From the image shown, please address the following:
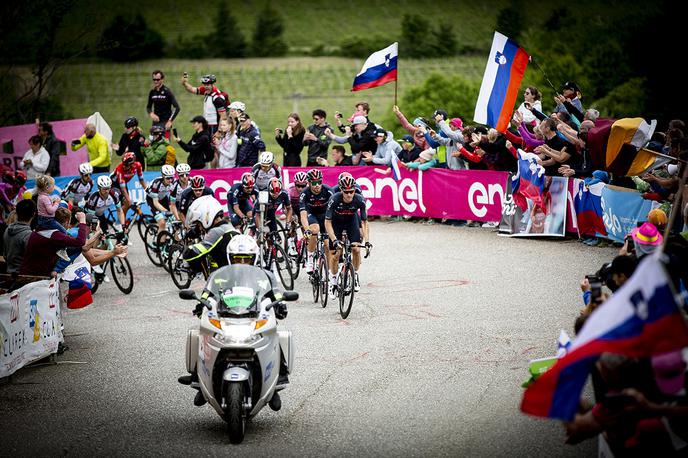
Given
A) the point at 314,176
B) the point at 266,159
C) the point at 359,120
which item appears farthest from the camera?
the point at 359,120

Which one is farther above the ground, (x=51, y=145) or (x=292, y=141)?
(x=292, y=141)

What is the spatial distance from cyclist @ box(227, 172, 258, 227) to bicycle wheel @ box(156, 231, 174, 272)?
1701 millimetres

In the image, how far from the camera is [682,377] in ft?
19.6

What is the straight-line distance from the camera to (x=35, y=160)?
82.6 feet

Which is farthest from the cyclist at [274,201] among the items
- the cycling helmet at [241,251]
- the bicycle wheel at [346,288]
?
the cycling helmet at [241,251]

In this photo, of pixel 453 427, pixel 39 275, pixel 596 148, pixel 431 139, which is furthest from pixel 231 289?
pixel 431 139

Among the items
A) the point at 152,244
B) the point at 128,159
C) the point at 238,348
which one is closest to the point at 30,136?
the point at 128,159

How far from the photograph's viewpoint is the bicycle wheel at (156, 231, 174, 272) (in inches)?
741

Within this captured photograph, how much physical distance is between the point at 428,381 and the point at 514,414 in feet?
4.91

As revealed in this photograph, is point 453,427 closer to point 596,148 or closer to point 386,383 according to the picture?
point 386,383

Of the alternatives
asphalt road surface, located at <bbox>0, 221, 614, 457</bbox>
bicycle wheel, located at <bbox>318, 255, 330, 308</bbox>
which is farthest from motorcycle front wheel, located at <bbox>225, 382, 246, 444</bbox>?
bicycle wheel, located at <bbox>318, 255, 330, 308</bbox>

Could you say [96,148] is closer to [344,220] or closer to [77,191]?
[77,191]

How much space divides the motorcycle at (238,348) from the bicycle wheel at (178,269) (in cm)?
Answer: 761

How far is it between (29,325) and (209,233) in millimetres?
3375
